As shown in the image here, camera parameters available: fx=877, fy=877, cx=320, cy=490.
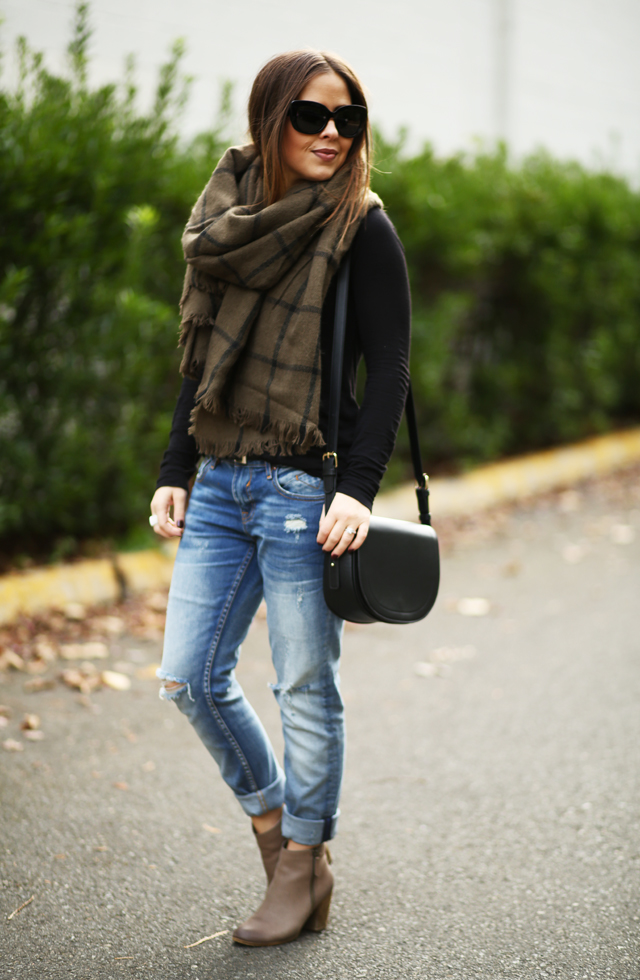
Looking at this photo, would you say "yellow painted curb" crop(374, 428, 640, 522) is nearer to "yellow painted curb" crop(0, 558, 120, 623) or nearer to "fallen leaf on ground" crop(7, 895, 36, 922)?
"yellow painted curb" crop(0, 558, 120, 623)

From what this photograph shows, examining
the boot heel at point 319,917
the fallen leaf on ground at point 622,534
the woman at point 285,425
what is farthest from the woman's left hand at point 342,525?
the fallen leaf on ground at point 622,534

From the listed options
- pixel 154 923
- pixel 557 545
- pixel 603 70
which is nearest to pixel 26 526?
pixel 154 923

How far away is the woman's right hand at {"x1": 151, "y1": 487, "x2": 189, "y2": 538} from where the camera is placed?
225cm

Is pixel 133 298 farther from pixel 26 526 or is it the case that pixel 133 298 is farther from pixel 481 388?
pixel 481 388

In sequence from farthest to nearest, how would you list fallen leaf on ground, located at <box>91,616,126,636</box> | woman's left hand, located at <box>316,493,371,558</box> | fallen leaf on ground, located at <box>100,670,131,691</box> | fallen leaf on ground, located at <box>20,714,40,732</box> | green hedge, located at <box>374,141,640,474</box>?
green hedge, located at <box>374,141,640,474</box> → fallen leaf on ground, located at <box>91,616,126,636</box> → fallen leaf on ground, located at <box>100,670,131,691</box> → fallen leaf on ground, located at <box>20,714,40,732</box> → woman's left hand, located at <box>316,493,371,558</box>

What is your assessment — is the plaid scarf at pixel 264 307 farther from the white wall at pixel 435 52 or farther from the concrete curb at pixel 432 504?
the white wall at pixel 435 52

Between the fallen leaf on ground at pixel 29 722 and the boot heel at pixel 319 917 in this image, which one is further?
the fallen leaf on ground at pixel 29 722

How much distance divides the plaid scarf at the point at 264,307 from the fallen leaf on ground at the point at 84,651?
6.95 ft

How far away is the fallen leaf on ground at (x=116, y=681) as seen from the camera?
3.67m

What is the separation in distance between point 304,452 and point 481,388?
5.66 m

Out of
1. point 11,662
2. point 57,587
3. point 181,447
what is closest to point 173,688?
point 181,447

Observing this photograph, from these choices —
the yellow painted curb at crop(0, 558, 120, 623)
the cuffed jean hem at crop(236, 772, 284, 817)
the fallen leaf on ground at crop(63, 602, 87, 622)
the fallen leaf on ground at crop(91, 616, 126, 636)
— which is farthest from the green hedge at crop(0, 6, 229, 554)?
the cuffed jean hem at crop(236, 772, 284, 817)

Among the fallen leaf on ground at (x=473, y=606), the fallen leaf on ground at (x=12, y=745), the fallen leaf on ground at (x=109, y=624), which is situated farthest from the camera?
the fallen leaf on ground at (x=473, y=606)

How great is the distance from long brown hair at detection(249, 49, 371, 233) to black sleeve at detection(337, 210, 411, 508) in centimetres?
7
